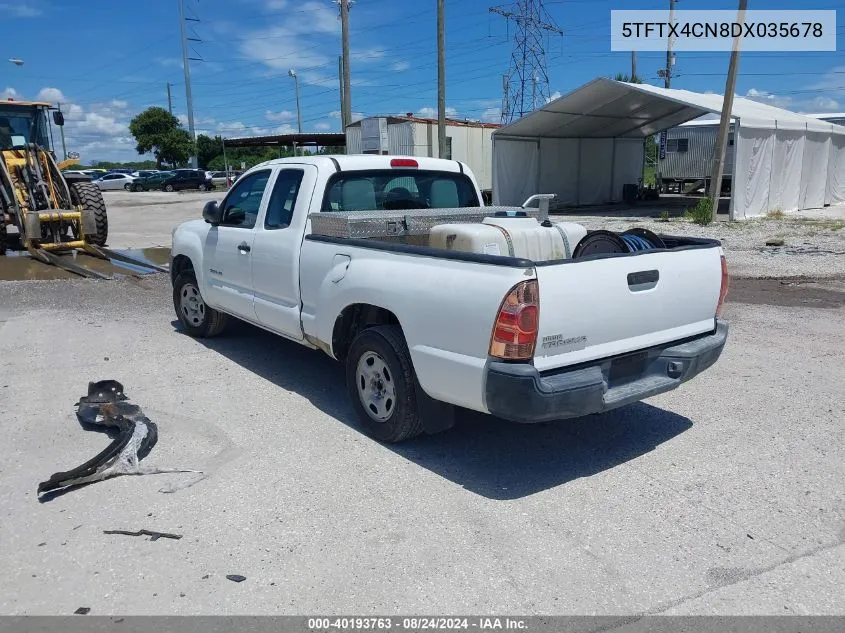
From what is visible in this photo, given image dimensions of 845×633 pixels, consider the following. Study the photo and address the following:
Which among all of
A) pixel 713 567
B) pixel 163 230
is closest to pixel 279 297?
pixel 713 567

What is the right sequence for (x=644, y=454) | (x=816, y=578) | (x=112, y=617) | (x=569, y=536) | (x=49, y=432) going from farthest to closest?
(x=49, y=432) < (x=644, y=454) < (x=569, y=536) < (x=816, y=578) < (x=112, y=617)

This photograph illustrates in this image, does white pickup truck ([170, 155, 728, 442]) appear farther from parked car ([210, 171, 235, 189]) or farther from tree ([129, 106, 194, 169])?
tree ([129, 106, 194, 169])

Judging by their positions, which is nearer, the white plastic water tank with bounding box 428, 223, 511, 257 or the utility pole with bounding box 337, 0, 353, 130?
the white plastic water tank with bounding box 428, 223, 511, 257

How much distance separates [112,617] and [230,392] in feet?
9.70

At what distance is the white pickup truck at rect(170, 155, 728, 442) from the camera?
3.76 m

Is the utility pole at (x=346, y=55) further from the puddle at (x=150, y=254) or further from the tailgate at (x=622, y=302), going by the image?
the tailgate at (x=622, y=302)

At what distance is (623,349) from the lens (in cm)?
411

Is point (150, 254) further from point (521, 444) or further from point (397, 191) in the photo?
point (521, 444)

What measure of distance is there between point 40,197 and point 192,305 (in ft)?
28.4

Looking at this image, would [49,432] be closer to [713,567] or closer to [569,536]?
[569,536]

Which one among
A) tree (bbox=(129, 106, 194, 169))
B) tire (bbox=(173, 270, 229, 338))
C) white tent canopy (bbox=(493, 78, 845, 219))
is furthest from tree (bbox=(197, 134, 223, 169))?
tire (bbox=(173, 270, 229, 338))

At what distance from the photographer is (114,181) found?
49625 mm

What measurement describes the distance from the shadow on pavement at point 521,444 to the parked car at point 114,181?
47717 mm

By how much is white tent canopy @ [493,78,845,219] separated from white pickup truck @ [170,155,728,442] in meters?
16.5
